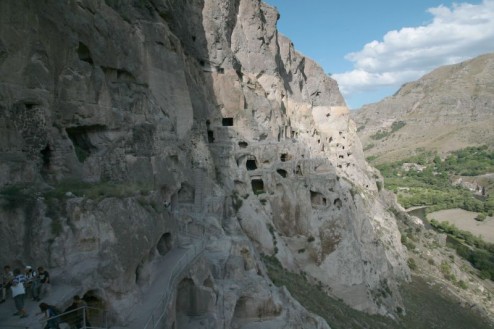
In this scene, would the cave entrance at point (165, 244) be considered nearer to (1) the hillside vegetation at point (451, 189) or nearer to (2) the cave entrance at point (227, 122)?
(2) the cave entrance at point (227, 122)

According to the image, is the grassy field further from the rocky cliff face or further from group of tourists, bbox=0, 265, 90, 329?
group of tourists, bbox=0, 265, 90, 329

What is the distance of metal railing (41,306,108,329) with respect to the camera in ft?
29.8

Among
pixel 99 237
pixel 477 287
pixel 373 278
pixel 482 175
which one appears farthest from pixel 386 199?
pixel 482 175

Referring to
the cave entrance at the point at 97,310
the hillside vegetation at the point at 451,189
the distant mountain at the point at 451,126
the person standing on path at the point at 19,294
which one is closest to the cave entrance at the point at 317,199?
the cave entrance at the point at 97,310

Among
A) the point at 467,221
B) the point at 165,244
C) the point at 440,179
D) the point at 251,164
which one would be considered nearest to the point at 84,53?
the point at 165,244

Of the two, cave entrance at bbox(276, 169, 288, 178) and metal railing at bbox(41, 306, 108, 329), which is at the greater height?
cave entrance at bbox(276, 169, 288, 178)

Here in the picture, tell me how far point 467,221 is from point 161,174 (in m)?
85.5

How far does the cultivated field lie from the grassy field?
4181 cm

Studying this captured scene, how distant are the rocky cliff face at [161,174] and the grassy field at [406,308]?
157cm

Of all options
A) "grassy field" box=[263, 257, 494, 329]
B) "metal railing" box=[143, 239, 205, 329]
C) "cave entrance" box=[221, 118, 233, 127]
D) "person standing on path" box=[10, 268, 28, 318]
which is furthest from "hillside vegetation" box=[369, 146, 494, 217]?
"person standing on path" box=[10, 268, 28, 318]

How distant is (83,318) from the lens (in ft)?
31.0

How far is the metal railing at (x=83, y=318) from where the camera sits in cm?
907

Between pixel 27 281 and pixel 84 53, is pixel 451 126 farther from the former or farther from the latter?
pixel 27 281

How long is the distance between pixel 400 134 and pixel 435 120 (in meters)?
16.2
